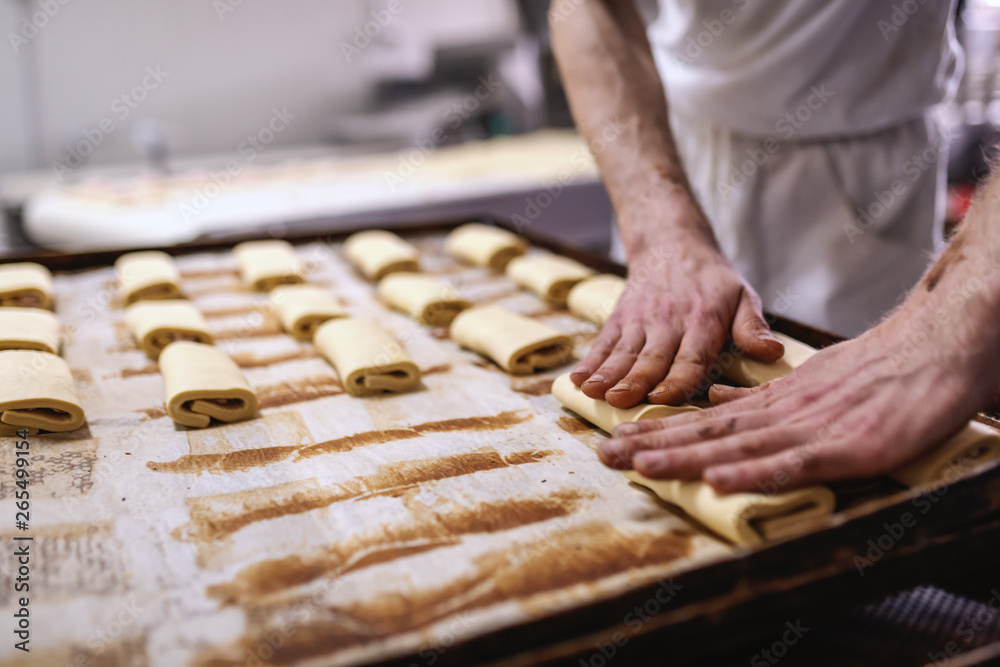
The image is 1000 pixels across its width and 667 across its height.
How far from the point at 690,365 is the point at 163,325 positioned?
3.92 ft

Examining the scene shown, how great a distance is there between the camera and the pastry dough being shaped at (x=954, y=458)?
106 centimetres

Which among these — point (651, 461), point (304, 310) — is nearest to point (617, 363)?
point (651, 461)

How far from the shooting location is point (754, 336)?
140cm

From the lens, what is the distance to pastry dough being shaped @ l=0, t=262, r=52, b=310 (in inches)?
79.1

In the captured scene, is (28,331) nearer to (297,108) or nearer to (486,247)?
(486,247)

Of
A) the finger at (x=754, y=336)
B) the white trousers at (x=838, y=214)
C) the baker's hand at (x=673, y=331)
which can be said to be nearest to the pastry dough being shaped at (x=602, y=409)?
the baker's hand at (x=673, y=331)

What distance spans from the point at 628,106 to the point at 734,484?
105cm

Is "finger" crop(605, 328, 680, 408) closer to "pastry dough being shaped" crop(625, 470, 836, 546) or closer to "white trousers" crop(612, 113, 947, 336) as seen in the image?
"pastry dough being shaped" crop(625, 470, 836, 546)

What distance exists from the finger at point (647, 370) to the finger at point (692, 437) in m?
0.23

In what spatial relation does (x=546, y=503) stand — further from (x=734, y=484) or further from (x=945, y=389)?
(x=945, y=389)

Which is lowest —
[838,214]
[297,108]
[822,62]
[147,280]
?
[147,280]

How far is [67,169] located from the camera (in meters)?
4.63

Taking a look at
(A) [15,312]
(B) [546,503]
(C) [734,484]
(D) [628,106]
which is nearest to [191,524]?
(B) [546,503]

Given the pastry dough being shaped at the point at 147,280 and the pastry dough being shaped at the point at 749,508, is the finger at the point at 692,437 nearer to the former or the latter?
the pastry dough being shaped at the point at 749,508
